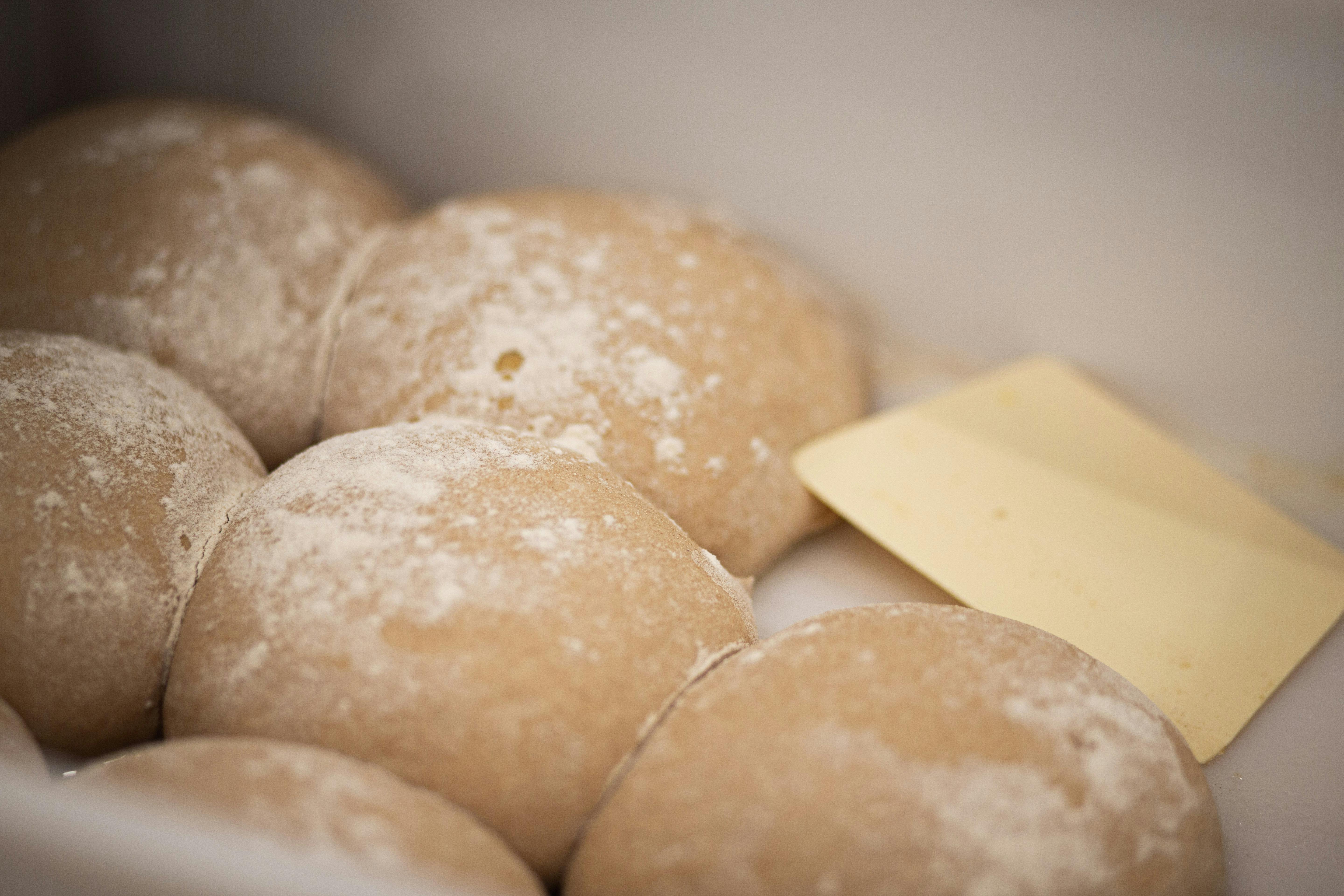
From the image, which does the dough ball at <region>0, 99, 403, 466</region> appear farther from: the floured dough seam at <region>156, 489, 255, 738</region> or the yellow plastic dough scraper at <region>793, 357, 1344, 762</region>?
the yellow plastic dough scraper at <region>793, 357, 1344, 762</region>

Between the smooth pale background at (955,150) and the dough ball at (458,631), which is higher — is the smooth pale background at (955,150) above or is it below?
above

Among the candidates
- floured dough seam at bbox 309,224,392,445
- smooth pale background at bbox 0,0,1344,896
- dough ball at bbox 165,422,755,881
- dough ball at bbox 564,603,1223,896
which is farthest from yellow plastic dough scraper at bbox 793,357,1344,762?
floured dough seam at bbox 309,224,392,445

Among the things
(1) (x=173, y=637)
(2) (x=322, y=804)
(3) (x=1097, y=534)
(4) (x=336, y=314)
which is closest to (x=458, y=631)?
(2) (x=322, y=804)

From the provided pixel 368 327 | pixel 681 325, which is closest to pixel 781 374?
pixel 681 325

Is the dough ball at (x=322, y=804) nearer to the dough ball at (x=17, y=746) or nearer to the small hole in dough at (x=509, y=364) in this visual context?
the dough ball at (x=17, y=746)

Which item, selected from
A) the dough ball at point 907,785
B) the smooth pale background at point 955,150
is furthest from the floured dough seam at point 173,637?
the smooth pale background at point 955,150
